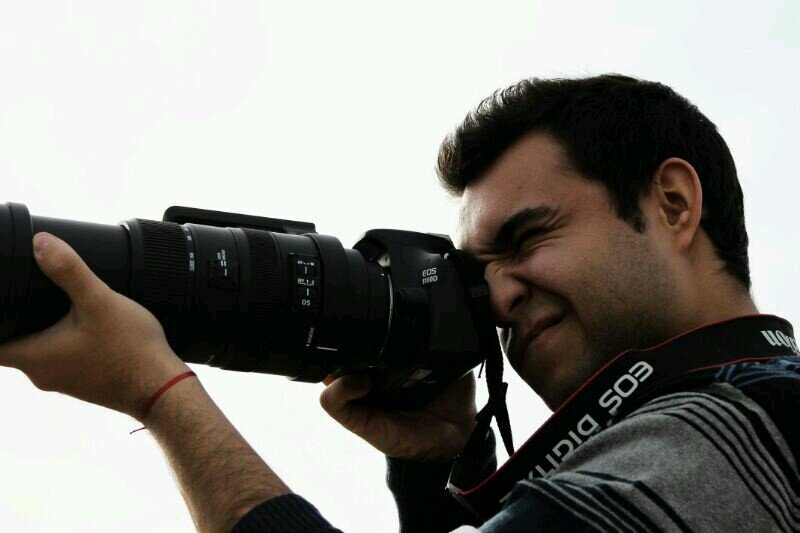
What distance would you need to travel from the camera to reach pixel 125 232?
2115 millimetres

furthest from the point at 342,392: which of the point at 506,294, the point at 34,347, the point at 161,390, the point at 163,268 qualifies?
the point at 34,347

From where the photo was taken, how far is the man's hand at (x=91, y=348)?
1.87 meters

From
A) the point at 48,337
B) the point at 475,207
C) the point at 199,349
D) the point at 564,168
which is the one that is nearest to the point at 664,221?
the point at 564,168

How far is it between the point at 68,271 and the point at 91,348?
0.15m

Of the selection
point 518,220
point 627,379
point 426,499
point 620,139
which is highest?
point 620,139

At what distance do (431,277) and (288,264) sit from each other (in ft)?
1.29

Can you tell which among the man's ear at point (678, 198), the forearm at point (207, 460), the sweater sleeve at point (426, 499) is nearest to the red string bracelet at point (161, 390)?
the forearm at point (207, 460)

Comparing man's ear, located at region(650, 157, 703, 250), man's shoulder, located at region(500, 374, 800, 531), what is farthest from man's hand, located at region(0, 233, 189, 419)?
man's ear, located at region(650, 157, 703, 250)

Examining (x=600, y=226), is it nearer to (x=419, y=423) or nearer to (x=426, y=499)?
(x=419, y=423)

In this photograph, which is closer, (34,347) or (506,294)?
(34,347)

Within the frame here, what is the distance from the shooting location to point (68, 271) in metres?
1.85

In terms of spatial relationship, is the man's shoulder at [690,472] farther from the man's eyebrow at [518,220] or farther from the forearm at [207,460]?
the man's eyebrow at [518,220]

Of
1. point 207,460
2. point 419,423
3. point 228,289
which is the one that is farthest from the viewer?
point 419,423

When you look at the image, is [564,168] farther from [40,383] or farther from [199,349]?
[40,383]
